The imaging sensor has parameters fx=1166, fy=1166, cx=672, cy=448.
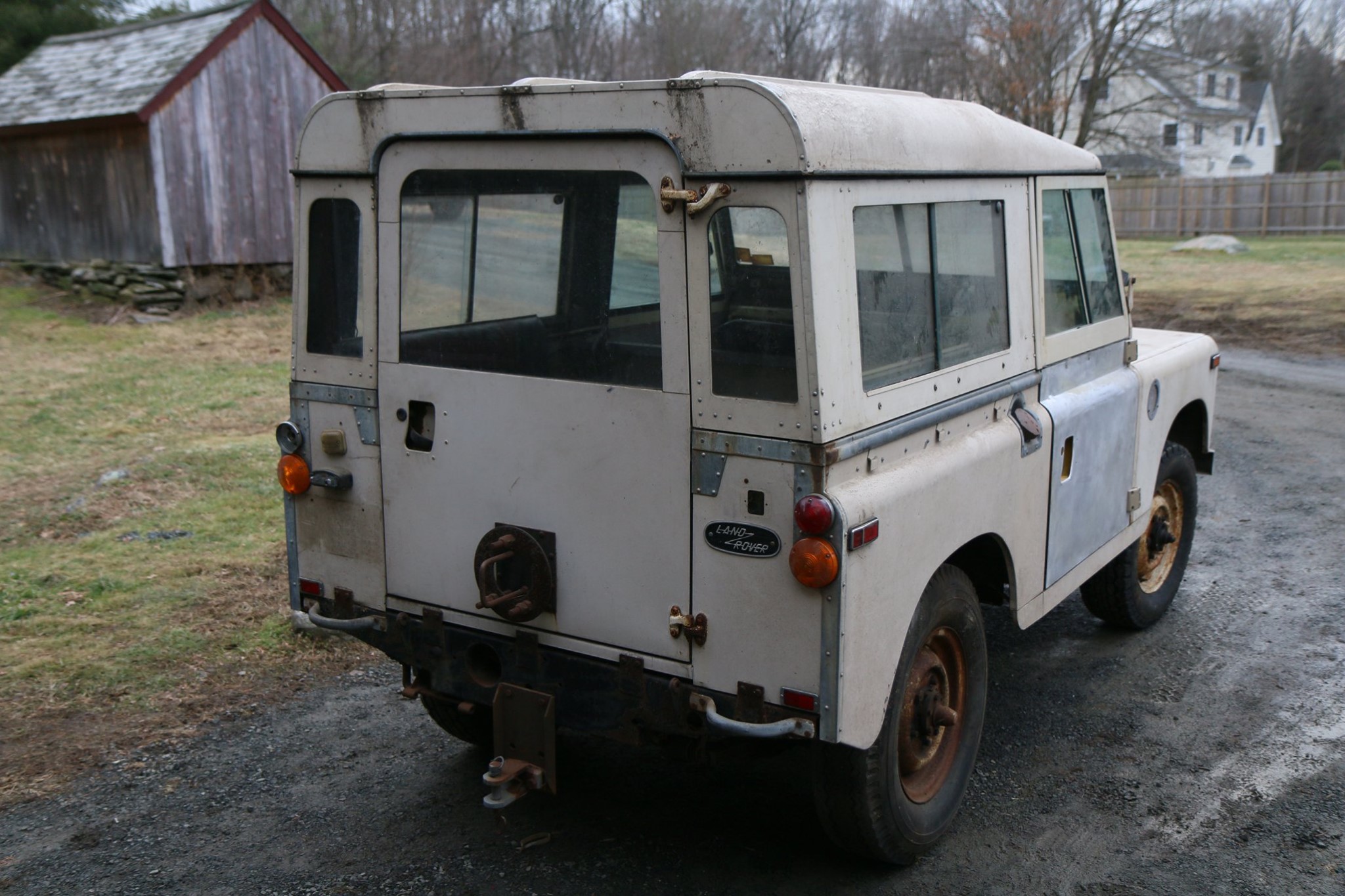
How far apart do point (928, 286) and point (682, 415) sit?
0.95 metres

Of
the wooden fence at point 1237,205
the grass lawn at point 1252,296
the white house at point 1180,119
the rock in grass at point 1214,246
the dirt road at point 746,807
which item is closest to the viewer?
the dirt road at point 746,807

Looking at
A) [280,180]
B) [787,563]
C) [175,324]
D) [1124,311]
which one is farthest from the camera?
[280,180]

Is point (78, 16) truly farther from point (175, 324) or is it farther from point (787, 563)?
point (787, 563)

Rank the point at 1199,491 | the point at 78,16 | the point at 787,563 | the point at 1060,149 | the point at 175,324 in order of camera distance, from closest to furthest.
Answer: the point at 787,563, the point at 1060,149, the point at 1199,491, the point at 175,324, the point at 78,16

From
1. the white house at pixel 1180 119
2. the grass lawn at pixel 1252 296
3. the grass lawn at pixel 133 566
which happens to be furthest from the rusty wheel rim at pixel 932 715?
the white house at pixel 1180 119

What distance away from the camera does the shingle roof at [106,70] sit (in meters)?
16.3

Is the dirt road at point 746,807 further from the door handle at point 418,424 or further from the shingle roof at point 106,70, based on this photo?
the shingle roof at point 106,70

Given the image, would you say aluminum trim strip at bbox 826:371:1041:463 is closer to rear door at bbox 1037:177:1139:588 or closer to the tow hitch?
rear door at bbox 1037:177:1139:588

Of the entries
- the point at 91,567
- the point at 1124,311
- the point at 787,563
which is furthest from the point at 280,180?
the point at 787,563

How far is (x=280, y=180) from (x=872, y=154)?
1656 centimetres

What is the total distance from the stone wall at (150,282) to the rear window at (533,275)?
46.8ft

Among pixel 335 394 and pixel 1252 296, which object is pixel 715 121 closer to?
pixel 335 394

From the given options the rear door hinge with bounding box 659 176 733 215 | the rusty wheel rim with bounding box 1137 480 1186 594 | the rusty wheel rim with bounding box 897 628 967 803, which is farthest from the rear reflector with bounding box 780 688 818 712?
the rusty wheel rim with bounding box 1137 480 1186 594

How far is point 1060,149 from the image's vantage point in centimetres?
462
